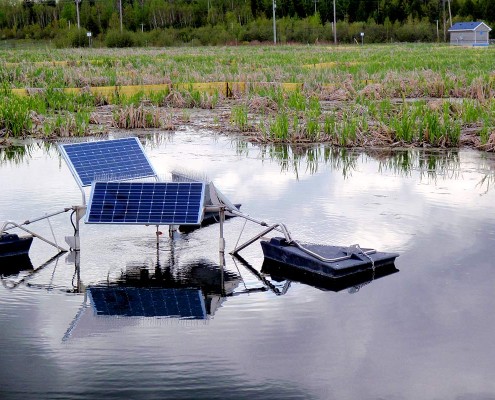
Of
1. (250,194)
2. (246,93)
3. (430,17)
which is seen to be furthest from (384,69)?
(430,17)

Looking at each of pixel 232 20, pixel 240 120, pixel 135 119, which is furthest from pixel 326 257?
pixel 232 20

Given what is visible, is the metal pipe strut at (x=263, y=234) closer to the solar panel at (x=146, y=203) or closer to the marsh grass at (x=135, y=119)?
the solar panel at (x=146, y=203)

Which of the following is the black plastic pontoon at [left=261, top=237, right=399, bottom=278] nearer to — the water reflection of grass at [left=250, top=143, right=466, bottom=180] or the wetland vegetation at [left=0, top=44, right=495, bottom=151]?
the water reflection of grass at [left=250, top=143, right=466, bottom=180]

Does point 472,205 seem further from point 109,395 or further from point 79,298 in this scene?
point 109,395

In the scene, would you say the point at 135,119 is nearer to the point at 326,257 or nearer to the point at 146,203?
the point at 146,203

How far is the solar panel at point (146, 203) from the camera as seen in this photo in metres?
7.80

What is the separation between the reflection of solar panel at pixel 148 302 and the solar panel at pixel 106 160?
1.58 m

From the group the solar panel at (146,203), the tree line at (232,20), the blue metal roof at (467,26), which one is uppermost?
the tree line at (232,20)

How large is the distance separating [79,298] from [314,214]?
3266 millimetres

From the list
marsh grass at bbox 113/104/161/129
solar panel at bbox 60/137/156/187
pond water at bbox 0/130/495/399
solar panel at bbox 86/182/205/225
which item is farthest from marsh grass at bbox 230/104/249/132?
solar panel at bbox 86/182/205/225

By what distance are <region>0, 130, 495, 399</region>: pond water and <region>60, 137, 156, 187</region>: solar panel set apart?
1.79ft

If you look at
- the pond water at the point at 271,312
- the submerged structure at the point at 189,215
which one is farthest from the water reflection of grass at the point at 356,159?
the submerged structure at the point at 189,215

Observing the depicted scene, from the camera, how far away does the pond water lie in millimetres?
5445

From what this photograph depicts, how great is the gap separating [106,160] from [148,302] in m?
2.22
